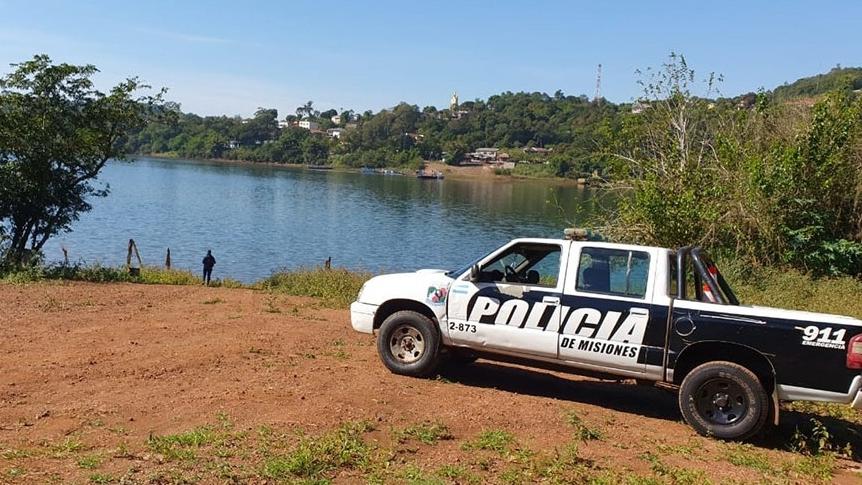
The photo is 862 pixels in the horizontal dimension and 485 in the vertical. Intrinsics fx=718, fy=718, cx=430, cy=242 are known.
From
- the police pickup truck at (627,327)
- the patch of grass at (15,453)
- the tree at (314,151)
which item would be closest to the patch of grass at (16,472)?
the patch of grass at (15,453)

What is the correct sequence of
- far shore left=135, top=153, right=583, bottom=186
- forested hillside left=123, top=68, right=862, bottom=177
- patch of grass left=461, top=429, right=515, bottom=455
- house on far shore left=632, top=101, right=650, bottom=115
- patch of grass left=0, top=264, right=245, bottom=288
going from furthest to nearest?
forested hillside left=123, top=68, right=862, bottom=177, far shore left=135, top=153, right=583, bottom=186, house on far shore left=632, top=101, right=650, bottom=115, patch of grass left=0, top=264, right=245, bottom=288, patch of grass left=461, top=429, right=515, bottom=455

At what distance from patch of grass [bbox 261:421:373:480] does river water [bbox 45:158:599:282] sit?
18.8m

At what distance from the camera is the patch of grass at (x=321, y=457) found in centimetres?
A: 517

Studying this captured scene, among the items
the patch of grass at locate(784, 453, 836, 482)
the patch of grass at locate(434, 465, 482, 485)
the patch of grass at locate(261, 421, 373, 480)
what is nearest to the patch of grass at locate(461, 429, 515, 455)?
the patch of grass at locate(434, 465, 482, 485)

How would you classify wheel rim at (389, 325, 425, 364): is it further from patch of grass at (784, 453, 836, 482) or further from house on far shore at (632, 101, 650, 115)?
house on far shore at (632, 101, 650, 115)

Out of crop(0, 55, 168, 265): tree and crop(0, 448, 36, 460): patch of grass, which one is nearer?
crop(0, 448, 36, 460): patch of grass

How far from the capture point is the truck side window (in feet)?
26.7

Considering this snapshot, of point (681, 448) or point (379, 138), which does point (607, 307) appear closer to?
point (681, 448)

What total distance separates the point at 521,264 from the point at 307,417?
3.10 meters

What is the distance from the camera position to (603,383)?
913cm

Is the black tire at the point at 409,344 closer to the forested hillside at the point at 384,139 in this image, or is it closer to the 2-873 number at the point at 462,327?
the 2-873 number at the point at 462,327

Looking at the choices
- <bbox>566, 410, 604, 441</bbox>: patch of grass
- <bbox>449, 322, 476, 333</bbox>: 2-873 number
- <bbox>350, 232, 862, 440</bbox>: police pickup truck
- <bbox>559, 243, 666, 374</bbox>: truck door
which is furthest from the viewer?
<bbox>449, 322, 476, 333</bbox>: 2-873 number

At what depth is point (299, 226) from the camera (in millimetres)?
52469

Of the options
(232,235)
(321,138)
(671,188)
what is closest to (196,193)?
(232,235)
